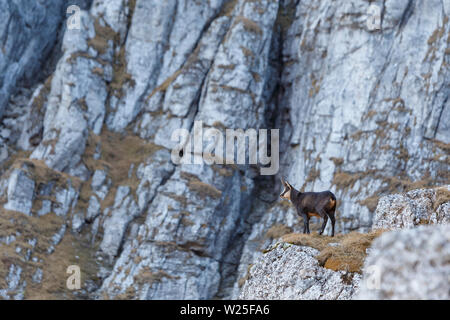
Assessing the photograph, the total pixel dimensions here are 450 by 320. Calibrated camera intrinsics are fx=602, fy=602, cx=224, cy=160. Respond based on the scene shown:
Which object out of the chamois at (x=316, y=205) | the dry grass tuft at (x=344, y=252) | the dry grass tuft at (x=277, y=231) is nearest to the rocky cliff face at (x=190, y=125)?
the dry grass tuft at (x=277, y=231)

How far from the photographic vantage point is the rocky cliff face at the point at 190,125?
44406 millimetres

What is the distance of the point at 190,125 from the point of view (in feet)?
173

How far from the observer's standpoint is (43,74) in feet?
197

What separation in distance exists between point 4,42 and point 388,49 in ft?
112

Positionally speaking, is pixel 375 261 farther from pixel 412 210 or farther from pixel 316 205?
pixel 412 210

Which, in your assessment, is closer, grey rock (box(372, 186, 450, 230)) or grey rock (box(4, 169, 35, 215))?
grey rock (box(372, 186, 450, 230))

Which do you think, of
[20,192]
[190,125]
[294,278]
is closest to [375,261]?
[294,278]

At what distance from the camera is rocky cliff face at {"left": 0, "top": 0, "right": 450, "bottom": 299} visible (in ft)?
146

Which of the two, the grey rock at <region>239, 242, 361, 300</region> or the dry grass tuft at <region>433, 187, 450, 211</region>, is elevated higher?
the dry grass tuft at <region>433, 187, 450, 211</region>

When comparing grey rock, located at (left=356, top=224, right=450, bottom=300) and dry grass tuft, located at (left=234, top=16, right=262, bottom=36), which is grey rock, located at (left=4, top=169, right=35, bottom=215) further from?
grey rock, located at (left=356, top=224, right=450, bottom=300)

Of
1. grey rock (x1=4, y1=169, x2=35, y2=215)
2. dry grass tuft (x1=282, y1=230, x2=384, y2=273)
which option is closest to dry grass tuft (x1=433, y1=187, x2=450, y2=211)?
dry grass tuft (x1=282, y1=230, x2=384, y2=273)

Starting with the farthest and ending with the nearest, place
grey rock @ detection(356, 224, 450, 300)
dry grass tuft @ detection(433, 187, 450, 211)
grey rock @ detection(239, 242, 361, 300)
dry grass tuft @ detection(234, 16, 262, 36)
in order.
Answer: dry grass tuft @ detection(234, 16, 262, 36) → dry grass tuft @ detection(433, 187, 450, 211) → grey rock @ detection(239, 242, 361, 300) → grey rock @ detection(356, 224, 450, 300)

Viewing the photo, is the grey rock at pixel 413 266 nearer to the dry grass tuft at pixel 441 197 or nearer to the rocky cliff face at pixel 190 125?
the dry grass tuft at pixel 441 197
